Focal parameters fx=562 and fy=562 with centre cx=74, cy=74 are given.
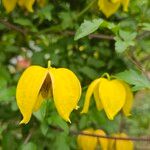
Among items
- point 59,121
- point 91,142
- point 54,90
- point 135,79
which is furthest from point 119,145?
point 54,90

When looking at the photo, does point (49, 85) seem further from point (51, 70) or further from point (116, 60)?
point (116, 60)

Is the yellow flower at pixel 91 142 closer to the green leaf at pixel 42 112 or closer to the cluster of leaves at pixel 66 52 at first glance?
the cluster of leaves at pixel 66 52

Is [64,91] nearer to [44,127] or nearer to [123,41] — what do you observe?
[123,41]

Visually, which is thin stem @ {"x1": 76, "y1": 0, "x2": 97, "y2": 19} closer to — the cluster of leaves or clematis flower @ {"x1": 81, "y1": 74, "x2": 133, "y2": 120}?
the cluster of leaves

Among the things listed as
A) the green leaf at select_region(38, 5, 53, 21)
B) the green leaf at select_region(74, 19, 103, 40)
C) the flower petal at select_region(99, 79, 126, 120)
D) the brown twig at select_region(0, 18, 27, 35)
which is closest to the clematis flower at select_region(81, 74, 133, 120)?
the flower petal at select_region(99, 79, 126, 120)

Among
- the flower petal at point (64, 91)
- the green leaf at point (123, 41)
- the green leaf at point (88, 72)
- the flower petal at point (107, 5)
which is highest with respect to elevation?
the flower petal at point (107, 5)

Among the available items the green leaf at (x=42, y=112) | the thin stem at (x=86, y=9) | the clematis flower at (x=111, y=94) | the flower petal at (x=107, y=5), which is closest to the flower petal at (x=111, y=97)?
the clematis flower at (x=111, y=94)

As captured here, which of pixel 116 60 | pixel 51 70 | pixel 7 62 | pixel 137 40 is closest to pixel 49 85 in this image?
pixel 51 70
